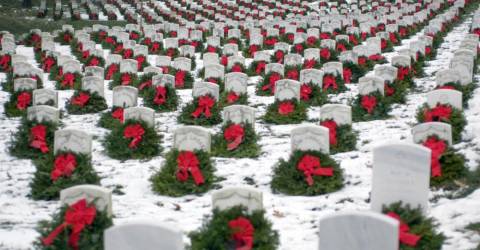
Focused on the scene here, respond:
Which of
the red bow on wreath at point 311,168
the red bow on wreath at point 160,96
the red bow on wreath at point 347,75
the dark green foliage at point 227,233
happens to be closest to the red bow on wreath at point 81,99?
the red bow on wreath at point 160,96

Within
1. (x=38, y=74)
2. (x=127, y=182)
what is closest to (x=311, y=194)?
(x=127, y=182)

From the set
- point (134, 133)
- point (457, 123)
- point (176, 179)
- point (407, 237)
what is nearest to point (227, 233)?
point (407, 237)

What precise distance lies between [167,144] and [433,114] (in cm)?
418

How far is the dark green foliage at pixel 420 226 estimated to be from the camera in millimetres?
5598

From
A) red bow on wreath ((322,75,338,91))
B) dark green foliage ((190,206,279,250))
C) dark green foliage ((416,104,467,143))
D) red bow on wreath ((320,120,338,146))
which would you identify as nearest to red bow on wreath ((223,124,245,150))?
red bow on wreath ((320,120,338,146))

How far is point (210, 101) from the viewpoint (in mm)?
10914

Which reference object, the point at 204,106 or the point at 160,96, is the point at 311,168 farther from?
the point at 160,96

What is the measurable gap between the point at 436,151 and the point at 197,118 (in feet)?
15.6

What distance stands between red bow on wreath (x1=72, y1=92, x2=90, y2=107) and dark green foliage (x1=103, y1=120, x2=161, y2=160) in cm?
261

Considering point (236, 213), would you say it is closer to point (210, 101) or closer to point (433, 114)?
point (433, 114)

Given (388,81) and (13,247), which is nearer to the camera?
(13,247)

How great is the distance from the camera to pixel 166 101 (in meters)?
12.1

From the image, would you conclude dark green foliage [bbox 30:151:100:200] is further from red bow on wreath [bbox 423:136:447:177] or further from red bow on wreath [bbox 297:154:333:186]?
red bow on wreath [bbox 423:136:447:177]

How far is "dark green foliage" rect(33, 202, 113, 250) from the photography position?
5.70 m
